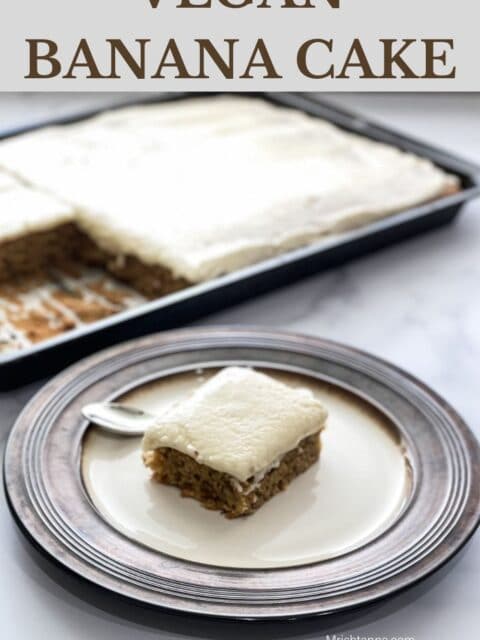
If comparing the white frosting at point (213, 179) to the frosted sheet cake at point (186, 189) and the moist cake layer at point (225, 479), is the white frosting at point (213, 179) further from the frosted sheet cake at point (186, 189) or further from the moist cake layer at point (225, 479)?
the moist cake layer at point (225, 479)

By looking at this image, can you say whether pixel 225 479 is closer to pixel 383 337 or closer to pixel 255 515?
pixel 255 515

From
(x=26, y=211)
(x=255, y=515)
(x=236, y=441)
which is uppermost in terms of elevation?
(x=26, y=211)

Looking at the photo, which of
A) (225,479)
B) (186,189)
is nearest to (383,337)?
(186,189)

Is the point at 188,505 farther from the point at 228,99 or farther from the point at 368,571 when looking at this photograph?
the point at 228,99

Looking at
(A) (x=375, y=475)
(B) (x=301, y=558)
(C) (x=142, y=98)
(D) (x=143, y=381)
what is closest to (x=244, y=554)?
(B) (x=301, y=558)

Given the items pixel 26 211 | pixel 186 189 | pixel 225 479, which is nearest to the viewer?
pixel 225 479

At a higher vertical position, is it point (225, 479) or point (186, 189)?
point (186, 189)

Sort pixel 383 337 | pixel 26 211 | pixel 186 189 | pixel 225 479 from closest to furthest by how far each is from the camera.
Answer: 1. pixel 225 479
2. pixel 383 337
3. pixel 26 211
4. pixel 186 189
